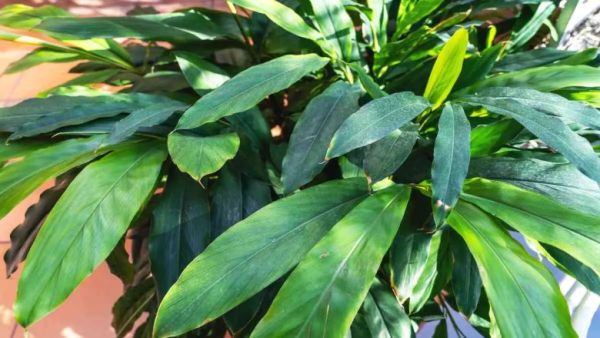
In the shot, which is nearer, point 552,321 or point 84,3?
point 552,321

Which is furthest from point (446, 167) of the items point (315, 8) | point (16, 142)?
point (16, 142)

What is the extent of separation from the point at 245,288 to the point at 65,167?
9.2 inches

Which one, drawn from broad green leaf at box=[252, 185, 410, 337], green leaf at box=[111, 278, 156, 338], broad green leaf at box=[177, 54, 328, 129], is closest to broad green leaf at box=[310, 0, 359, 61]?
broad green leaf at box=[177, 54, 328, 129]

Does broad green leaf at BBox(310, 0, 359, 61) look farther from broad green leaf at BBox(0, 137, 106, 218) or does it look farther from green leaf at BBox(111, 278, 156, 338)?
green leaf at BBox(111, 278, 156, 338)

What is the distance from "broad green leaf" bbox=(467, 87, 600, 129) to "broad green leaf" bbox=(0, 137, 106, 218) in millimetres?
419

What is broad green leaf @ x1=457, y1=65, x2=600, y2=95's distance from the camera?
0.53 meters

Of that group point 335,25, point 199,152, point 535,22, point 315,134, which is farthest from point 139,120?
point 535,22

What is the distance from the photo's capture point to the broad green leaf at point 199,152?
457mm

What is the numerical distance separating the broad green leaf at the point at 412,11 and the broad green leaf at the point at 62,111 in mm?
363

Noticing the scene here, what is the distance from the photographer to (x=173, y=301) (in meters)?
0.38

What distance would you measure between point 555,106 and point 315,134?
0.23m

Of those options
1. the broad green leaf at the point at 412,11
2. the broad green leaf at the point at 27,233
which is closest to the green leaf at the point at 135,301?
the broad green leaf at the point at 27,233

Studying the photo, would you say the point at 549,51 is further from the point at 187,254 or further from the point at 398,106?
the point at 187,254

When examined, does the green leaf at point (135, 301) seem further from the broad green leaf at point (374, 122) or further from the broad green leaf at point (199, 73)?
the broad green leaf at point (374, 122)
